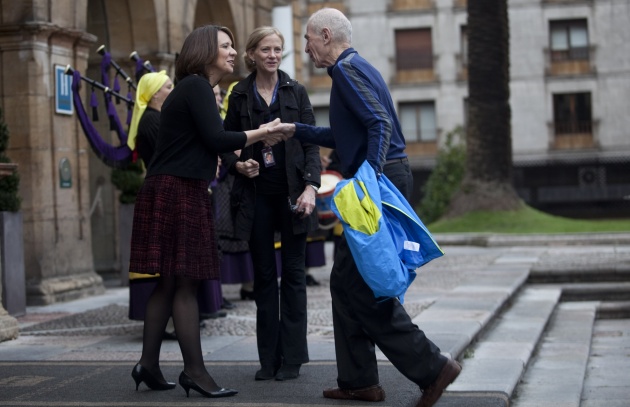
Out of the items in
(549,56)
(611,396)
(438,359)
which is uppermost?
(549,56)

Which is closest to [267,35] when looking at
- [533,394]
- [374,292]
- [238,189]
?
[238,189]

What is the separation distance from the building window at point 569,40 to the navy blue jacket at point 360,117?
42.2m

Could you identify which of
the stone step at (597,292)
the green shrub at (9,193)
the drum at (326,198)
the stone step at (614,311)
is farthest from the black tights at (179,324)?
the stone step at (597,292)

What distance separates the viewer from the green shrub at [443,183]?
1237 inches

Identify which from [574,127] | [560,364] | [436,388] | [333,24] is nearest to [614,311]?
[560,364]

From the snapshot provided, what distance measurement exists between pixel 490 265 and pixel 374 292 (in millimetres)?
9877

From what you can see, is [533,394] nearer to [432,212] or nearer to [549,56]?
[432,212]

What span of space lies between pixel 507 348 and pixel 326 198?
417cm

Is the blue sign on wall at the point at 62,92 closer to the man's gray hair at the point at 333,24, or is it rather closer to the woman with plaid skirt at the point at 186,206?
the woman with plaid skirt at the point at 186,206

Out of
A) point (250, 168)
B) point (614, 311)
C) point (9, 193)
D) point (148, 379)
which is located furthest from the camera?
point (614, 311)

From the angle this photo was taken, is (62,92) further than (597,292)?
No

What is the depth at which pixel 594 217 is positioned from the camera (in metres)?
41.9

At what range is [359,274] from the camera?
580 centimetres

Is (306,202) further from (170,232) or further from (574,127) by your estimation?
(574,127)
